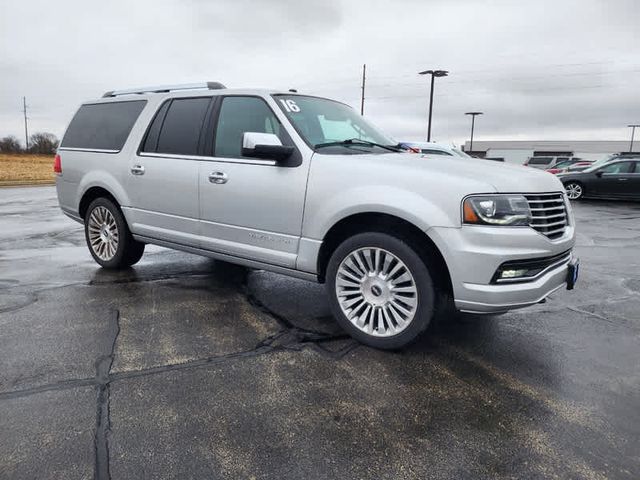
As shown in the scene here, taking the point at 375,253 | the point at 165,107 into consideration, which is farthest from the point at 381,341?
the point at 165,107

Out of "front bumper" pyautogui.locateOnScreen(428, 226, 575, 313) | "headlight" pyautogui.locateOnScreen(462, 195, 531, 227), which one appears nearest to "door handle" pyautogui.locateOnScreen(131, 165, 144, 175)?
"front bumper" pyautogui.locateOnScreen(428, 226, 575, 313)

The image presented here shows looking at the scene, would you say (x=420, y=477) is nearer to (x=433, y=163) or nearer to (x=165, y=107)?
(x=433, y=163)

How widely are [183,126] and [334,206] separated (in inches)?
80.5

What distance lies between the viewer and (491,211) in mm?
3062

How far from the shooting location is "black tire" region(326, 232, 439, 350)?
3.25m

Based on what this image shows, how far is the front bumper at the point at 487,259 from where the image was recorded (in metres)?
3.03

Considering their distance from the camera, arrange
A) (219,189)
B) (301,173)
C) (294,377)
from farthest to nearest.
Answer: (219,189)
(301,173)
(294,377)

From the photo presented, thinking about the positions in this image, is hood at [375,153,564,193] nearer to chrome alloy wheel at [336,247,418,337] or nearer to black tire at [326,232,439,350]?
black tire at [326,232,439,350]

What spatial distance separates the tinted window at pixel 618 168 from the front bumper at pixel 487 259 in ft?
50.6

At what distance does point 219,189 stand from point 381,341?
196cm

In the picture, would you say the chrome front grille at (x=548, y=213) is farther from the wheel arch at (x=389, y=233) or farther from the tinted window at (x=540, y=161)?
the tinted window at (x=540, y=161)

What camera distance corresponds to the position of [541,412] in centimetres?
268

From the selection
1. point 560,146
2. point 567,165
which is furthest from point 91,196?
point 560,146

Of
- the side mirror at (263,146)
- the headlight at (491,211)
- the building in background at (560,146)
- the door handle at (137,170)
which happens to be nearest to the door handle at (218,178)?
the side mirror at (263,146)
